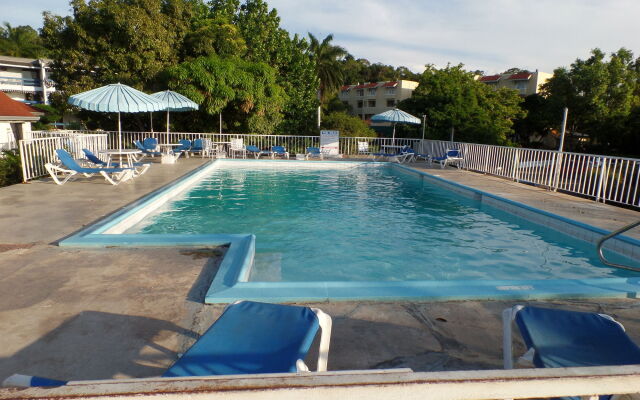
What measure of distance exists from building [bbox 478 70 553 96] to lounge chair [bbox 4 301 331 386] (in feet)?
175

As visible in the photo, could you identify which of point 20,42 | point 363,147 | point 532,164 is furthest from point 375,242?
point 20,42

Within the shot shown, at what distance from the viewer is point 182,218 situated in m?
7.30

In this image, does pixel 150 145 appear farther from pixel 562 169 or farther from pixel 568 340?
pixel 568 340

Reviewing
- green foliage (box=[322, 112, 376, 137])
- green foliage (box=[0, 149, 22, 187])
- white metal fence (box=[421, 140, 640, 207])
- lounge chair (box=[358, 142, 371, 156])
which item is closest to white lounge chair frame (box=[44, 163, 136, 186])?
green foliage (box=[0, 149, 22, 187])

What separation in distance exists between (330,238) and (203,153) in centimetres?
1228

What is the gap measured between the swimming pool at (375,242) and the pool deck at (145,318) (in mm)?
268

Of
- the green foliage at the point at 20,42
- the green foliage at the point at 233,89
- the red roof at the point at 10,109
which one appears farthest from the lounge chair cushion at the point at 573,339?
the green foliage at the point at 20,42

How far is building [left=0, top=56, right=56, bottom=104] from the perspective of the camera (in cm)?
4066

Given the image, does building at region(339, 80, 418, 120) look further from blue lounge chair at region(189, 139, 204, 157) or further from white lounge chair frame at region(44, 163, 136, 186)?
white lounge chair frame at region(44, 163, 136, 186)

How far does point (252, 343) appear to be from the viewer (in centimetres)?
206

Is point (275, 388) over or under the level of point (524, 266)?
over

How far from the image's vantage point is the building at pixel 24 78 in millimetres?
40656

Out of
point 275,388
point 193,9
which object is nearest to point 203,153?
point 193,9

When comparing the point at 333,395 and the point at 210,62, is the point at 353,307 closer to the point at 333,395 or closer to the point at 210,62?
the point at 333,395
